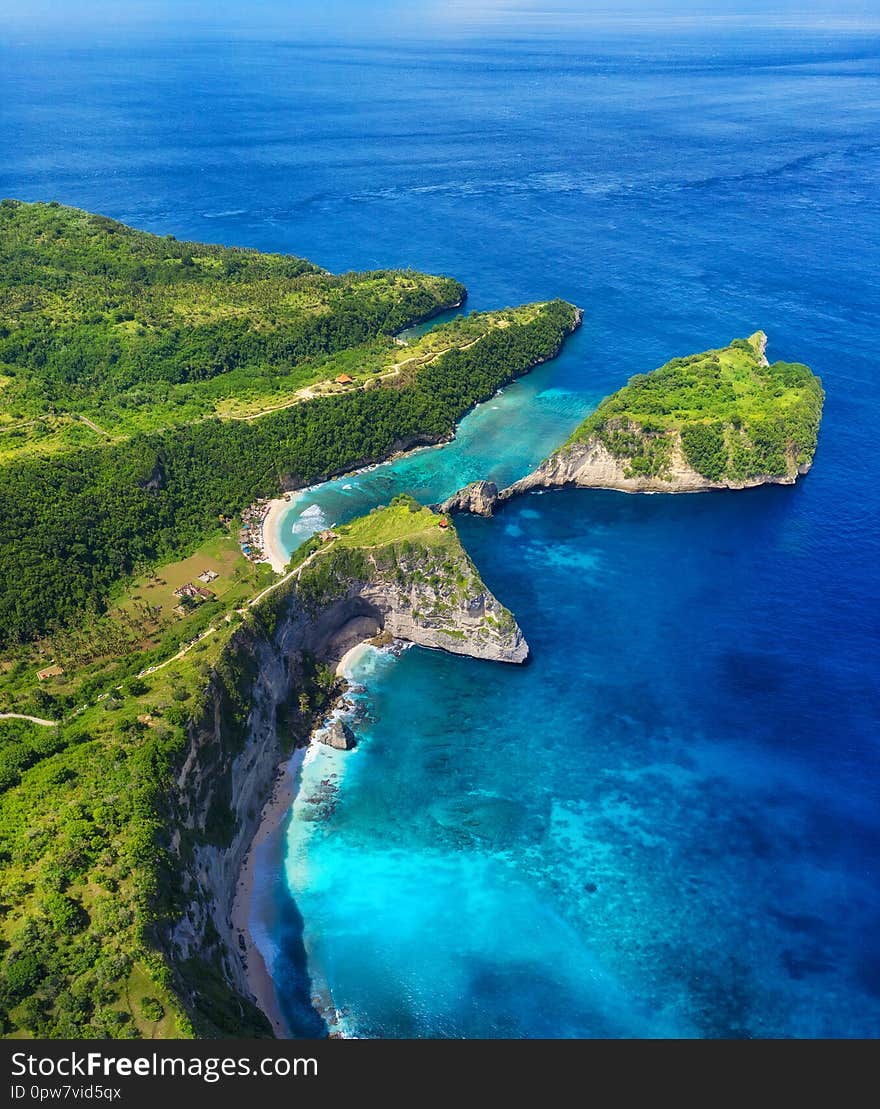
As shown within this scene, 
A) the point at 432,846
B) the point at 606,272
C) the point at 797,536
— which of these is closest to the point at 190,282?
the point at 606,272

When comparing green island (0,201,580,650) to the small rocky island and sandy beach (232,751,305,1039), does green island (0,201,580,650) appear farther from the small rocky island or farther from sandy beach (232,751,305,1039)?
sandy beach (232,751,305,1039)

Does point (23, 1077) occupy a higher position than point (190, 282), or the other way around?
point (190, 282)

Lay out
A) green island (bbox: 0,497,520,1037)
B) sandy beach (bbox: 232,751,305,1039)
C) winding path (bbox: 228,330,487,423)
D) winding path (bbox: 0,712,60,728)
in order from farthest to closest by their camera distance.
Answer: winding path (bbox: 228,330,487,423) < winding path (bbox: 0,712,60,728) < sandy beach (bbox: 232,751,305,1039) < green island (bbox: 0,497,520,1037)

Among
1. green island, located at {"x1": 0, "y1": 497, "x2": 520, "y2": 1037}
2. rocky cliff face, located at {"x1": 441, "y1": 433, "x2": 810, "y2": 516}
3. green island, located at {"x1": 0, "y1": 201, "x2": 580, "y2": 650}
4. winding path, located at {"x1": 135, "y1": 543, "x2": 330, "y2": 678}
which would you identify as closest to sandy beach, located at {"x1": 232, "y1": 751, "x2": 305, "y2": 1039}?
green island, located at {"x1": 0, "y1": 497, "x2": 520, "y2": 1037}

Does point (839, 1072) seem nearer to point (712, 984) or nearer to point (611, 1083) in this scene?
point (611, 1083)

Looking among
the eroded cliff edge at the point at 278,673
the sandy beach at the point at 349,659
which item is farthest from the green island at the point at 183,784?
the sandy beach at the point at 349,659

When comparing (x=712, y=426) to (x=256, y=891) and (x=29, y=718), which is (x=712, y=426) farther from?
(x=29, y=718)
